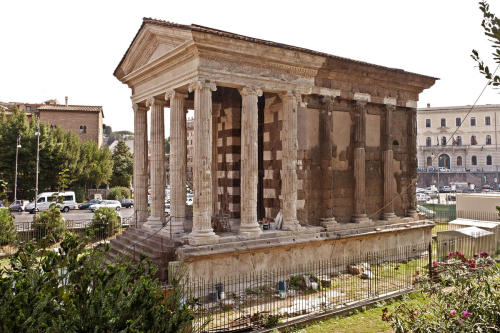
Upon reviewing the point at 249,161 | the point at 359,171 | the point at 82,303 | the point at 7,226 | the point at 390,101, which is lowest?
the point at 7,226

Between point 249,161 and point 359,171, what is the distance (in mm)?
5322

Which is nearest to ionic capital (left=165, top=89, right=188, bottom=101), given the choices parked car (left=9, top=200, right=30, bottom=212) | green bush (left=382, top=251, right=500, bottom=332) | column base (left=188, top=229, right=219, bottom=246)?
column base (left=188, top=229, right=219, bottom=246)

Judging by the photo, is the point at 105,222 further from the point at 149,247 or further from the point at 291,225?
the point at 291,225

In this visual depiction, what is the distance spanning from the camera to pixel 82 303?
15.2 feet

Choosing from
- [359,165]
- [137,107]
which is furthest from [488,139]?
[137,107]

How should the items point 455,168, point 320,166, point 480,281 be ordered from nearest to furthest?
point 480,281, point 320,166, point 455,168

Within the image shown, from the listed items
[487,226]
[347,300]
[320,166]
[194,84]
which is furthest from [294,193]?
[487,226]

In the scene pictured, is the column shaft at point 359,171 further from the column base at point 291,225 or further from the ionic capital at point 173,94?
the ionic capital at point 173,94

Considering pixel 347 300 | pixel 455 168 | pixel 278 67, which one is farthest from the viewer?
pixel 455 168

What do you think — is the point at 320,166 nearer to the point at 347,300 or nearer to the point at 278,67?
the point at 278,67

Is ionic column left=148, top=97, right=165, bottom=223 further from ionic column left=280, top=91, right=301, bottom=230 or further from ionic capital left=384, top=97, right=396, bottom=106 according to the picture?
ionic capital left=384, top=97, right=396, bottom=106

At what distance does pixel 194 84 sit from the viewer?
12.0 m

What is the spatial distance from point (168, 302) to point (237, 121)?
1197cm

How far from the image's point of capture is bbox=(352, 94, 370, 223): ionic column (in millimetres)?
15758
